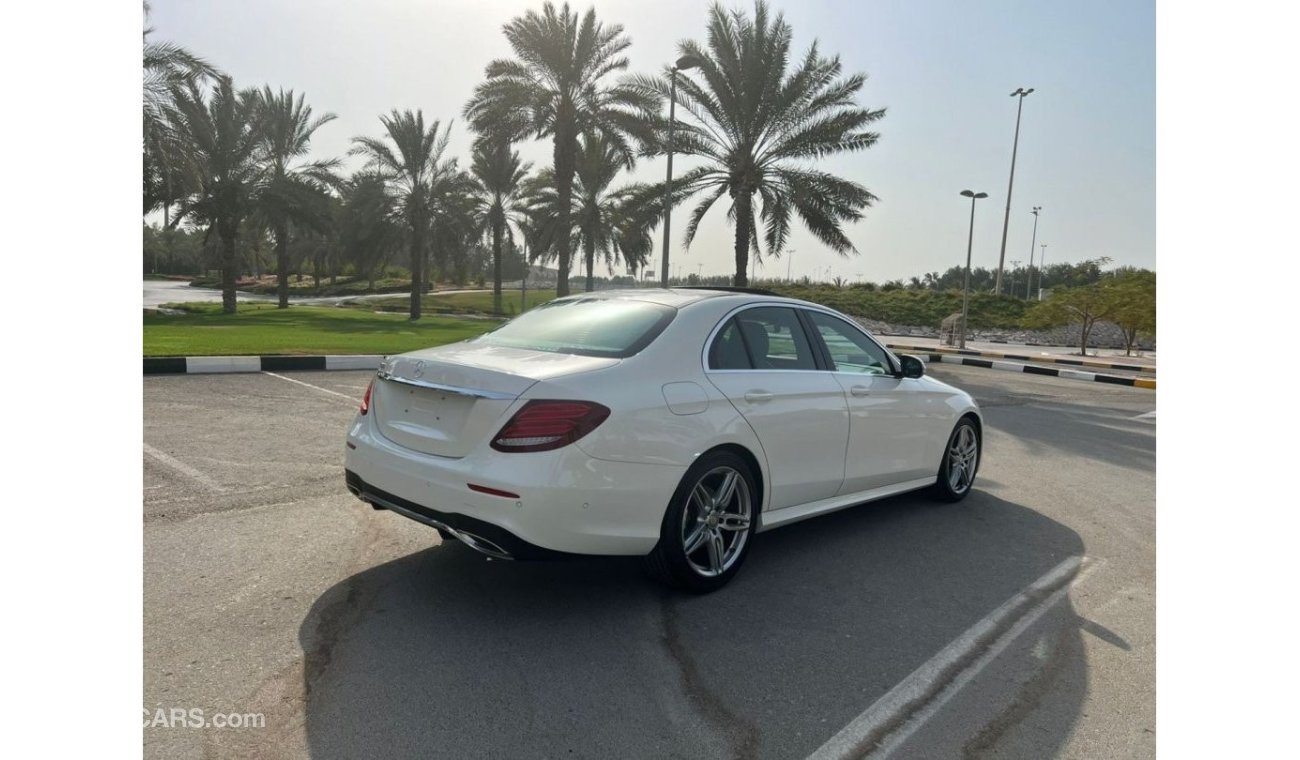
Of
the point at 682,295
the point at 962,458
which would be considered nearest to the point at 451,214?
the point at 962,458

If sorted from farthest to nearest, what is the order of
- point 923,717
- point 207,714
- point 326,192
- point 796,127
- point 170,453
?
point 326,192 < point 796,127 < point 170,453 < point 923,717 < point 207,714

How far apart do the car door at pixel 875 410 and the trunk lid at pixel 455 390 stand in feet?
6.01

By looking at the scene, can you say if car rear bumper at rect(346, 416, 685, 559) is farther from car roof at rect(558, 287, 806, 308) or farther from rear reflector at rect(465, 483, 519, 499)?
car roof at rect(558, 287, 806, 308)

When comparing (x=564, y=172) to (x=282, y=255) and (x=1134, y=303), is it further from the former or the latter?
(x=282, y=255)

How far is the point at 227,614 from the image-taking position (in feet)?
11.8

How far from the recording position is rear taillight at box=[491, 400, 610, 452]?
347 centimetres

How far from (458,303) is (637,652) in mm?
50093

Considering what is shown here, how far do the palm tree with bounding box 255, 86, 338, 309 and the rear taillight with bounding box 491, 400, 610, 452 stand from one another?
30.8 meters

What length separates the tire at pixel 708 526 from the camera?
152 inches

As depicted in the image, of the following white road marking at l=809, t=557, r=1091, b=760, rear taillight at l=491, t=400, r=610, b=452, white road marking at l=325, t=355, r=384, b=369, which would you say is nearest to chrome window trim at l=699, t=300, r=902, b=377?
rear taillight at l=491, t=400, r=610, b=452

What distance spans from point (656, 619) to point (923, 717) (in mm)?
1218

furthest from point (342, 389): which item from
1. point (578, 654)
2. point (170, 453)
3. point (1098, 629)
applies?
point (1098, 629)

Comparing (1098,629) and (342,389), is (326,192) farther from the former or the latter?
(1098,629)

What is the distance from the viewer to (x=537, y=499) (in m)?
3.41
